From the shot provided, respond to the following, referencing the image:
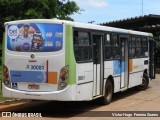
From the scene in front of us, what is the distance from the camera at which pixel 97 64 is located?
13.8m

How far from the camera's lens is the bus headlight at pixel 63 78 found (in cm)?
1191

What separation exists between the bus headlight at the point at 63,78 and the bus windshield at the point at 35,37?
2.07 feet

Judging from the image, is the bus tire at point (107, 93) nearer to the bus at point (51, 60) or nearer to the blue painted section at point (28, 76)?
the bus at point (51, 60)

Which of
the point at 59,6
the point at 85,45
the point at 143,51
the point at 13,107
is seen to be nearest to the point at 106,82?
the point at 85,45

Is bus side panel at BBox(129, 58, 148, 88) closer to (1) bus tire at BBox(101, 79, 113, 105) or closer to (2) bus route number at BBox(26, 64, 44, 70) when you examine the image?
(1) bus tire at BBox(101, 79, 113, 105)

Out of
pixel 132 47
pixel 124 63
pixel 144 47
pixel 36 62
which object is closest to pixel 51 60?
pixel 36 62

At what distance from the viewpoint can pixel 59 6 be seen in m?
33.2

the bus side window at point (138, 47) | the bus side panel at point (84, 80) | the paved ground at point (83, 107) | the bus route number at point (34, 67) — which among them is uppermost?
the bus side window at point (138, 47)

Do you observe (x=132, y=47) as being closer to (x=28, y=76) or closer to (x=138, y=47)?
(x=138, y=47)

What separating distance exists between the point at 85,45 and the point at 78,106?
2446 mm

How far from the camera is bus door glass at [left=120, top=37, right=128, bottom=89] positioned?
53.9ft

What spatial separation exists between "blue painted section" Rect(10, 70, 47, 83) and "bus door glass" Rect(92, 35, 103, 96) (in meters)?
2.09

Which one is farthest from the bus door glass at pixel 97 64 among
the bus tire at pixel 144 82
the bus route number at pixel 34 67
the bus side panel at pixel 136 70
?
the bus tire at pixel 144 82

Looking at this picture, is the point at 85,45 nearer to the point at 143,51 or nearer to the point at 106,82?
the point at 106,82
